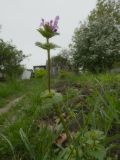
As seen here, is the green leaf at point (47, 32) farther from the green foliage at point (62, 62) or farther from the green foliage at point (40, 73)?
the green foliage at point (62, 62)

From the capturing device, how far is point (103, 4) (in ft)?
127

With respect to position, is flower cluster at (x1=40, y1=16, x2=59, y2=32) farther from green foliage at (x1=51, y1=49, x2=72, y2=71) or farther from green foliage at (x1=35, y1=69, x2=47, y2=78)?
green foliage at (x1=51, y1=49, x2=72, y2=71)

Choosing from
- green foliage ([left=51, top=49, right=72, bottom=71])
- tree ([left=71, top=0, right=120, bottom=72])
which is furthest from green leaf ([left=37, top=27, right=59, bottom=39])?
tree ([left=71, top=0, right=120, bottom=72])

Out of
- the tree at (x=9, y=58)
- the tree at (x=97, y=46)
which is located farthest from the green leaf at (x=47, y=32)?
the tree at (x=9, y=58)

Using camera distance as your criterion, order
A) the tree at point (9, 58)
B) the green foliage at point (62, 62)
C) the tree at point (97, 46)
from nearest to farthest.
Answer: the green foliage at point (62, 62), the tree at point (97, 46), the tree at point (9, 58)

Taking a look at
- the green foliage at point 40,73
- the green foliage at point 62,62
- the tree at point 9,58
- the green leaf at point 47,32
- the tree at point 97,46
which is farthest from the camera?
the tree at point 9,58

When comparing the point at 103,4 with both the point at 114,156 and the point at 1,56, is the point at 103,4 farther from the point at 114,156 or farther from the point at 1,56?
the point at 114,156

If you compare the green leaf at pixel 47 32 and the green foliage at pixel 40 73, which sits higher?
the green leaf at pixel 47 32

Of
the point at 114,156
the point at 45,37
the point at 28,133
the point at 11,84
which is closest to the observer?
the point at 45,37

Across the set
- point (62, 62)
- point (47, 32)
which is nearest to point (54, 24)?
point (47, 32)

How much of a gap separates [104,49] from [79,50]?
152cm

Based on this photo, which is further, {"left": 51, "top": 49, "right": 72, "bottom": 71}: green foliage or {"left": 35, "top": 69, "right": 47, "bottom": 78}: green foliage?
{"left": 51, "top": 49, "right": 72, "bottom": 71}: green foliage

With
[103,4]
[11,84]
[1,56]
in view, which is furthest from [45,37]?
[103,4]

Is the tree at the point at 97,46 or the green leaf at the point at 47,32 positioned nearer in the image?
the green leaf at the point at 47,32
